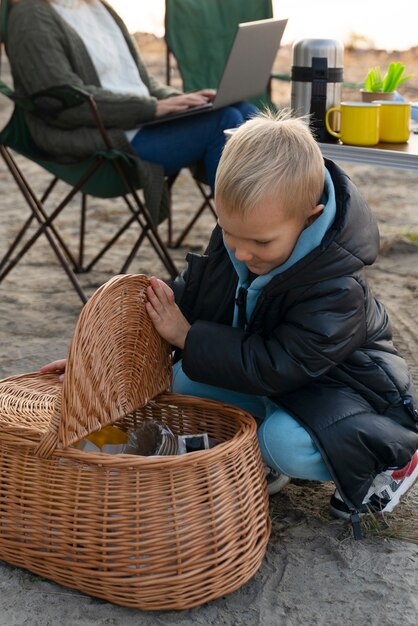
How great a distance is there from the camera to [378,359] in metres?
2.36

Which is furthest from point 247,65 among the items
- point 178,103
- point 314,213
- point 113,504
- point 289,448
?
point 113,504

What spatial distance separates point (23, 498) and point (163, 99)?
259 centimetres

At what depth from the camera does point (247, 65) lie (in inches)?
152

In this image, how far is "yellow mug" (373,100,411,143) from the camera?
306 cm

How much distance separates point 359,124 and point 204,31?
187 centimetres

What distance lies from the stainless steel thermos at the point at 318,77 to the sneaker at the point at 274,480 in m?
1.13

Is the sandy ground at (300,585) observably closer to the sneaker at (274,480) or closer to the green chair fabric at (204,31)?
the sneaker at (274,480)

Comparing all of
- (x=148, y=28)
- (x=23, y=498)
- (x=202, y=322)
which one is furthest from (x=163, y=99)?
(x=148, y=28)

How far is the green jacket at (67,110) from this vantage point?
12.5 feet

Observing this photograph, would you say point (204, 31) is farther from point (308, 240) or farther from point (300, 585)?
point (300, 585)

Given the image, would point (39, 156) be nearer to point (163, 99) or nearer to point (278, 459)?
point (163, 99)

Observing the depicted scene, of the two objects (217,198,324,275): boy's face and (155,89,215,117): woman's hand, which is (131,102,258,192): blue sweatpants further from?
(217,198,324,275): boy's face

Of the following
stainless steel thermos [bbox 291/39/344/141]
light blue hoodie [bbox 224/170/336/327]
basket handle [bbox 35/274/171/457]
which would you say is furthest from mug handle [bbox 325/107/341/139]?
basket handle [bbox 35/274/171/457]

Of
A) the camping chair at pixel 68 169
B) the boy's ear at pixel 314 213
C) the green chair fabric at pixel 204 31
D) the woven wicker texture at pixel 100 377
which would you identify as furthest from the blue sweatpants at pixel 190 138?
the boy's ear at pixel 314 213
